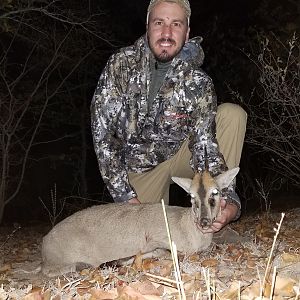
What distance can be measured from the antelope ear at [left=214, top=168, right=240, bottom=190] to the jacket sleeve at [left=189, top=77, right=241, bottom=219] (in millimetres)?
172

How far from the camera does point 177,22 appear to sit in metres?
5.70

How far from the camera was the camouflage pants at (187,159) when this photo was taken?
18.7 ft

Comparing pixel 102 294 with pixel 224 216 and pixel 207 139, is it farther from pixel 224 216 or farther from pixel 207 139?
pixel 207 139

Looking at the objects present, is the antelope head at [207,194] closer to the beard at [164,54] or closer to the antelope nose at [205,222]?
the antelope nose at [205,222]

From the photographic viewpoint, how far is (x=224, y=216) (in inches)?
201

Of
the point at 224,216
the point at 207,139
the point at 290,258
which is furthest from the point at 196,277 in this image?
the point at 207,139

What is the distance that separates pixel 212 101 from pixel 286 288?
3090 mm

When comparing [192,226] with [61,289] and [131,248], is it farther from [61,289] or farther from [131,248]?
[61,289]

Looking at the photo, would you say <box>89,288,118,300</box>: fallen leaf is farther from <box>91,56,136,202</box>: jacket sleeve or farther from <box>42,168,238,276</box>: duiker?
<box>91,56,136,202</box>: jacket sleeve

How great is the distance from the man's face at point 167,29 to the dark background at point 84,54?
2.90m

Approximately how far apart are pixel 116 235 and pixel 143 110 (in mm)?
1318

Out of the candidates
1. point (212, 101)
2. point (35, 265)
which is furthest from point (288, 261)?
point (35, 265)

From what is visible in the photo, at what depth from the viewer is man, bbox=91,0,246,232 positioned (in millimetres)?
5695

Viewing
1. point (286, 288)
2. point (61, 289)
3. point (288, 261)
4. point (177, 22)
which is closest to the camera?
point (286, 288)
